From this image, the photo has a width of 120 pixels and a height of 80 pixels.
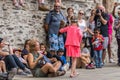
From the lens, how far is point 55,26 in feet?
42.0

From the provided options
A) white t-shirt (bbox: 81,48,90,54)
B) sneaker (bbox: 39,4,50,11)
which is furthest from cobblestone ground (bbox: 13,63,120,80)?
sneaker (bbox: 39,4,50,11)

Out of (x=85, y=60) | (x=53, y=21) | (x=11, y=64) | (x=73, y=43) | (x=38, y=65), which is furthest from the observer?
(x=53, y=21)

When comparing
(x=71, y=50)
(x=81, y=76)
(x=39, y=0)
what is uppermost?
(x=39, y=0)

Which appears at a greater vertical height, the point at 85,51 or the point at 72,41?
the point at 72,41

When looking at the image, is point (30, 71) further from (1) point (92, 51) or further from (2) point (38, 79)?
(1) point (92, 51)

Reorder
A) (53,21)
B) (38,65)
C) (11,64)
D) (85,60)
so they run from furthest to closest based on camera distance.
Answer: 1. (53,21)
2. (85,60)
3. (38,65)
4. (11,64)

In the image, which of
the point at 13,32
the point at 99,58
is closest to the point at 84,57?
the point at 99,58

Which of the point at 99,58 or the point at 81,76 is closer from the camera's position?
the point at 81,76

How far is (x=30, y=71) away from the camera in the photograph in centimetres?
1074

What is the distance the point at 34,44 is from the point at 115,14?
5321 mm

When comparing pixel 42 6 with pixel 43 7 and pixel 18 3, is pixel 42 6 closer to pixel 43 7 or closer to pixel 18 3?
pixel 43 7

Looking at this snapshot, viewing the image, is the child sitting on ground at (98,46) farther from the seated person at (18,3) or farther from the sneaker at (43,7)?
the seated person at (18,3)

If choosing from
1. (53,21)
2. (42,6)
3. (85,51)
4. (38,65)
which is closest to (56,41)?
(53,21)

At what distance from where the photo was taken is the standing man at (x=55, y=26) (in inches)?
505
